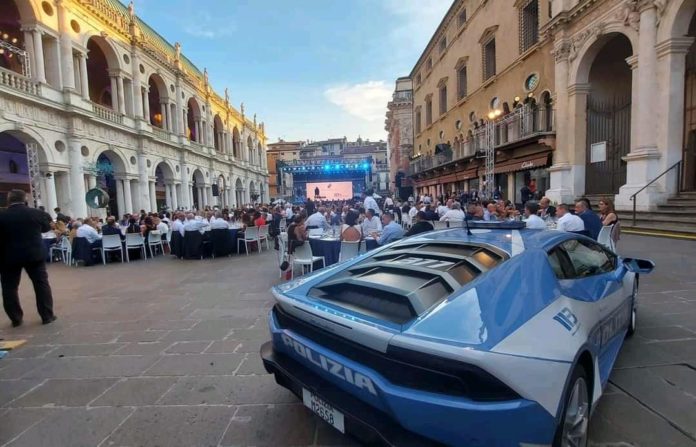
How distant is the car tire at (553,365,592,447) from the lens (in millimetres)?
1677

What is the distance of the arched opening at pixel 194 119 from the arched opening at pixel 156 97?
3.20 meters

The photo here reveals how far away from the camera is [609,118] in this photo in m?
15.0

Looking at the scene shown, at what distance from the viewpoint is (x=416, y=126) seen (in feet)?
135

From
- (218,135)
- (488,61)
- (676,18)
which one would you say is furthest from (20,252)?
(218,135)

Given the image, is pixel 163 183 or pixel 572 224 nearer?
pixel 572 224

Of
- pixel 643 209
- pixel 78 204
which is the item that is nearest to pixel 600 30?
pixel 643 209

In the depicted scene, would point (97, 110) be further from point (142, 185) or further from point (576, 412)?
point (576, 412)

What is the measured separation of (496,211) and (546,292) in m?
8.39

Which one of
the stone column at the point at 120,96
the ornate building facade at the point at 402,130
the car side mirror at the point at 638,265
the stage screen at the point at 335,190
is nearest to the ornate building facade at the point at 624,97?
the car side mirror at the point at 638,265

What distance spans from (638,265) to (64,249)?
13.5 m

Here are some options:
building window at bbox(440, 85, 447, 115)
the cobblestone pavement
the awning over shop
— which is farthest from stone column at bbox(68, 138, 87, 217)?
building window at bbox(440, 85, 447, 115)

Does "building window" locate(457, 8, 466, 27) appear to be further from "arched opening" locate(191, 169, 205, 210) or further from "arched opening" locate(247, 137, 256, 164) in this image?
"arched opening" locate(247, 137, 256, 164)

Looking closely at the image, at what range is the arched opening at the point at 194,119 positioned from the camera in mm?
32312

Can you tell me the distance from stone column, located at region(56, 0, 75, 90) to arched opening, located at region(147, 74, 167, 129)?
355 inches
